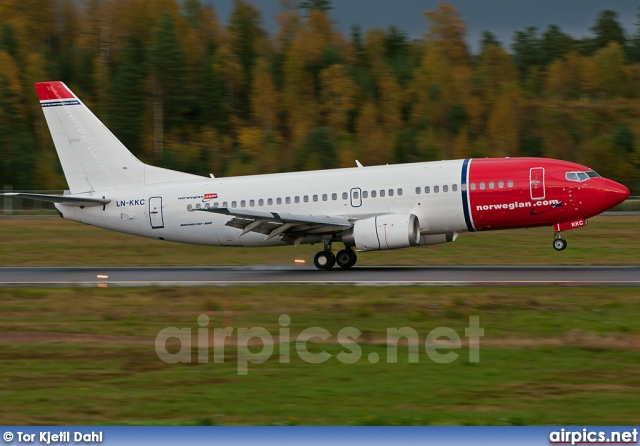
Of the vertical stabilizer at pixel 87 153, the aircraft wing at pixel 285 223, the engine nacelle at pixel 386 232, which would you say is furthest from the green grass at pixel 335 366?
the vertical stabilizer at pixel 87 153

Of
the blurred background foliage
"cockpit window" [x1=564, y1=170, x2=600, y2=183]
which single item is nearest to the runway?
"cockpit window" [x1=564, y1=170, x2=600, y2=183]

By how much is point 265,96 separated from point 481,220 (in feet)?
250

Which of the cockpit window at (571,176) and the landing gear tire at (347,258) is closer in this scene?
the cockpit window at (571,176)

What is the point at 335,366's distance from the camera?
17984 mm

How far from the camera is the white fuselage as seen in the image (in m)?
32.6

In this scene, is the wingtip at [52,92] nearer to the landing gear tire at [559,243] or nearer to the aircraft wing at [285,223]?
the aircraft wing at [285,223]

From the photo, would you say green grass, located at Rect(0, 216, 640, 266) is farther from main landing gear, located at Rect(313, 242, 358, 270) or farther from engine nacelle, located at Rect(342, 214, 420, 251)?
engine nacelle, located at Rect(342, 214, 420, 251)

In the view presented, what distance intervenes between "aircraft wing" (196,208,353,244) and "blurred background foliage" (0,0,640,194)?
48635mm

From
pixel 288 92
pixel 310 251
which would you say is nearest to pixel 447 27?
pixel 288 92

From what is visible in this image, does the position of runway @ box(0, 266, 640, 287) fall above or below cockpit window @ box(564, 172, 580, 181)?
below

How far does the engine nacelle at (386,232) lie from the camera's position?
31484 millimetres

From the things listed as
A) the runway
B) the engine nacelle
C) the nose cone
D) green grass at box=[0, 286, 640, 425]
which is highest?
the nose cone

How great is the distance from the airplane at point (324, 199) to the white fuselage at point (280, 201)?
0.12 feet

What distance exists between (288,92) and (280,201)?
74.4 metres
